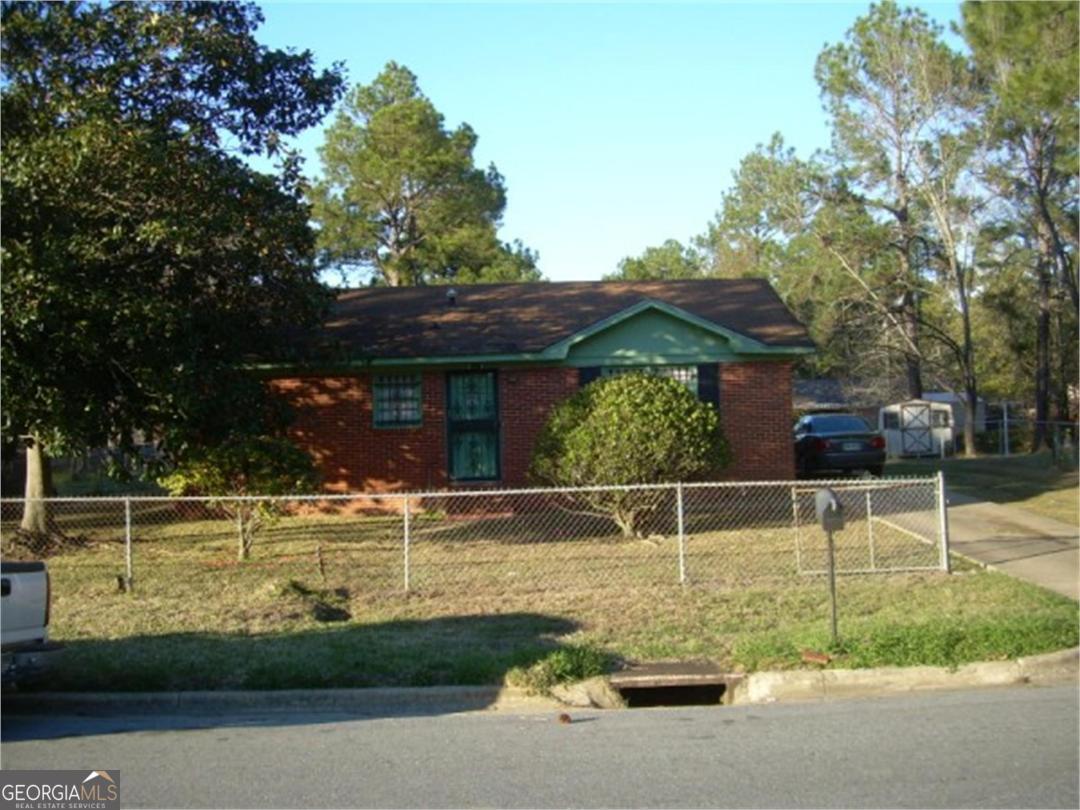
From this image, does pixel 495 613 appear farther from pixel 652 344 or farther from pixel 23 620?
pixel 652 344

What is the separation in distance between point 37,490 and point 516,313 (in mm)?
8735

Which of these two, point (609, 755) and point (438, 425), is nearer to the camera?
point (609, 755)

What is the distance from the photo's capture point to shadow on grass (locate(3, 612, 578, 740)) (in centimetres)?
899

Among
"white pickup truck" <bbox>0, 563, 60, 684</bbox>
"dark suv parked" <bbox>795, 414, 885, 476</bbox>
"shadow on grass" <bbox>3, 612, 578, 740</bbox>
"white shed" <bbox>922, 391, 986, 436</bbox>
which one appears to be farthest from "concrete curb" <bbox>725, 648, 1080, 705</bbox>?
"white shed" <bbox>922, 391, 986, 436</bbox>

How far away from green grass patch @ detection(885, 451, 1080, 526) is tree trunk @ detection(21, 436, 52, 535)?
14123 mm

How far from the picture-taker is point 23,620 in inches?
309

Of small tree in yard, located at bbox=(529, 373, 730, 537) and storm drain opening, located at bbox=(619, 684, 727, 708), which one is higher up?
small tree in yard, located at bbox=(529, 373, 730, 537)

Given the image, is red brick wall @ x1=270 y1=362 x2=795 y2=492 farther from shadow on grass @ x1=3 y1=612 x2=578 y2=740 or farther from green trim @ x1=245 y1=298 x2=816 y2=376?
shadow on grass @ x1=3 y1=612 x2=578 y2=740

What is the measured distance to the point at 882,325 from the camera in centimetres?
3888

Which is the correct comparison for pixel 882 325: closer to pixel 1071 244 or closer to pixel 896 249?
pixel 896 249

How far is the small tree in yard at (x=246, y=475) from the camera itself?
14680 mm

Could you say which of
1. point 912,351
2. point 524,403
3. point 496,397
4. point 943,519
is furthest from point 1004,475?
point 912,351

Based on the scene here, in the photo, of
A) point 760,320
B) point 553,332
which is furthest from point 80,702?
point 760,320

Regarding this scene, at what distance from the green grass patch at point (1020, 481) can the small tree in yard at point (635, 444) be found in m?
5.39
